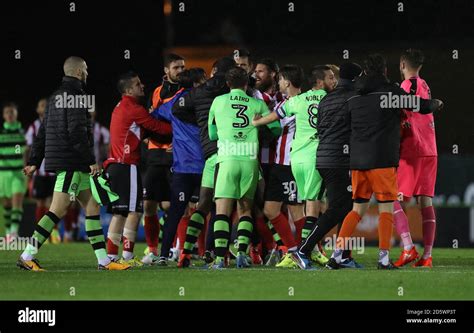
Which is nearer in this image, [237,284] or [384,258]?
[237,284]

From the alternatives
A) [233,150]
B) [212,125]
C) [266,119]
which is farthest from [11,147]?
[266,119]

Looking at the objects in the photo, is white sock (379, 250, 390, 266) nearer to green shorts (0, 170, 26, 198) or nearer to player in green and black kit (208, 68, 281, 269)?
player in green and black kit (208, 68, 281, 269)

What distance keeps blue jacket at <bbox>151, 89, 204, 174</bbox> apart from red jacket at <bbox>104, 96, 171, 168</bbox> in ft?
0.82

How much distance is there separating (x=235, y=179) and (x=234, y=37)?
12.2m

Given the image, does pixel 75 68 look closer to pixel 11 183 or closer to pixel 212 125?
pixel 212 125

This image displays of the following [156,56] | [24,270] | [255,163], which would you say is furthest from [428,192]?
[156,56]

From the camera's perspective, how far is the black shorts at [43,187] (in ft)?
60.6

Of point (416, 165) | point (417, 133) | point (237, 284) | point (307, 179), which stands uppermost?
point (417, 133)

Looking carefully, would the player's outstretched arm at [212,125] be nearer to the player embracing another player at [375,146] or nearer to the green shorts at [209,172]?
the green shorts at [209,172]

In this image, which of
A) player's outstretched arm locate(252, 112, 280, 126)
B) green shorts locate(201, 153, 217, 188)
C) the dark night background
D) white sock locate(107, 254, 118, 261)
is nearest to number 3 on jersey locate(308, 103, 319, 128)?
player's outstretched arm locate(252, 112, 280, 126)

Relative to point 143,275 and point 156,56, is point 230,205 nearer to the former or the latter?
point 143,275

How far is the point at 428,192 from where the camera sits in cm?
1252

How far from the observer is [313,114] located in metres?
12.2

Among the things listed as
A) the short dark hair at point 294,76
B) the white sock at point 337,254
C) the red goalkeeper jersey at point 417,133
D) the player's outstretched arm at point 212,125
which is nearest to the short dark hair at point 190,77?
the player's outstretched arm at point 212,125
